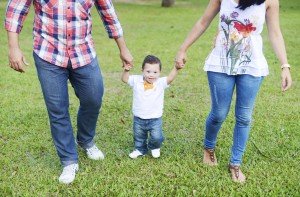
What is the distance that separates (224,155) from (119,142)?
122 centimetres

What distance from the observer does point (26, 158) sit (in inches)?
196

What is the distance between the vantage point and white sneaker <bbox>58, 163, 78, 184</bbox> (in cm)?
435

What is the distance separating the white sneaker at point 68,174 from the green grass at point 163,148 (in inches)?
2.1

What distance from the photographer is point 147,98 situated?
15.4 ft

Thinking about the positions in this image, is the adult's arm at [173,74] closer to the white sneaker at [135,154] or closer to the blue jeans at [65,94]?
the blue jeans at [65,94]

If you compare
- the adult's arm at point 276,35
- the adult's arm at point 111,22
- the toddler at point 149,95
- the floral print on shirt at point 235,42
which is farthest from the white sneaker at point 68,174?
the adult's arm at point 276,35

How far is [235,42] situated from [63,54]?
150 centimetres

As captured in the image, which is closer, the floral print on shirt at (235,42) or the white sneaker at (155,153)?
the floral print on shirt at (235,42)

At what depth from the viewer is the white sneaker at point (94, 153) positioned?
16.0ft

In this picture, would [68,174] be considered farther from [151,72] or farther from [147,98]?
[151,72]

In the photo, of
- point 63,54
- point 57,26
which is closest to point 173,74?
point 63,54

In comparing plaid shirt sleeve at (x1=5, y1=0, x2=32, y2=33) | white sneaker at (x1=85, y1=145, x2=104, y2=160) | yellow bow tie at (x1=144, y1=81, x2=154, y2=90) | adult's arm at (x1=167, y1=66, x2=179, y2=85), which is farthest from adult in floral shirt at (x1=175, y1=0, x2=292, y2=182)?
plaid shirt sleeve at (x1=5, y1=0, x2=32, y2=33)

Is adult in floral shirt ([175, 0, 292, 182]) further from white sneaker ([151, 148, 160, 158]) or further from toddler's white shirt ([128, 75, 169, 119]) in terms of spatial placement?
white sneaker ([151, 148, 160, 158])

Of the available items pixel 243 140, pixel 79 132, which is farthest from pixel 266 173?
pixel 79 132
